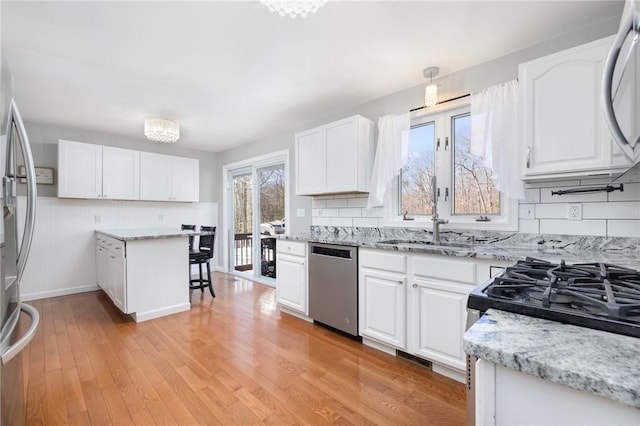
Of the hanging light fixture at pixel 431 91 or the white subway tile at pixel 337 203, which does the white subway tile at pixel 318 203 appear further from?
the hanging light fixture at pixel 431 91

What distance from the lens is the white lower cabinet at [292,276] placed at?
2.99m

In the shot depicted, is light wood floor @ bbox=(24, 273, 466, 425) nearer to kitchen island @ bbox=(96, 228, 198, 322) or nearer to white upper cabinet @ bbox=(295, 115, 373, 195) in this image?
kitchen island @ bbox=(96, 228, 198, 322)

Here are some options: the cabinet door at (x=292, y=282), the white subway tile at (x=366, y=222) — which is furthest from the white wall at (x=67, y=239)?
the white subway tile at (x=366, y=222)

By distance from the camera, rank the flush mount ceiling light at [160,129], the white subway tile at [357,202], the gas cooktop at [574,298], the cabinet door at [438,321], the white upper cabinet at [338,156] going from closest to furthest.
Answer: the gas cooktop at [574,298], the cabinet door at [438,321], the white upper cabinet at [338,156], the white subway tile at [357,202], the flush mount ceiling light at [160,129]

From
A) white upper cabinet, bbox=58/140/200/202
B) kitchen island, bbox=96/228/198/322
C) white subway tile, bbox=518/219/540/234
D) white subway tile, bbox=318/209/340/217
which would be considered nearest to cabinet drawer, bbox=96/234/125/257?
kitchen island, bbox=96/228/198/322

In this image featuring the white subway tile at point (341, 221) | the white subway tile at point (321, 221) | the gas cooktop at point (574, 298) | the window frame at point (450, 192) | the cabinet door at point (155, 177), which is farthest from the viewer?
the cabinet door at point (155, 177)

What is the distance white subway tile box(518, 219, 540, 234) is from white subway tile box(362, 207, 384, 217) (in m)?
1.23

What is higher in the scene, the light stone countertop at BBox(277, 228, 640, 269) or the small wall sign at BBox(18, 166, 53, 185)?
the small wall sign at BBox(18, 166, 53, 185)

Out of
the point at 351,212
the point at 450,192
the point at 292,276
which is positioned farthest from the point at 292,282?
the point at 450,192

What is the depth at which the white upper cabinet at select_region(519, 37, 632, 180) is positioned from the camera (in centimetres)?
167

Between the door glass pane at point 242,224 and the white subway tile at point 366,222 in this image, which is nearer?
the white subway tile at point 366,222

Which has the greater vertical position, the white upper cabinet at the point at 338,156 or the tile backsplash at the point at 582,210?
the white upper cabinet at the point at 338,156

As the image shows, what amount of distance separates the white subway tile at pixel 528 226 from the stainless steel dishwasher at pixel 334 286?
1.28 meters

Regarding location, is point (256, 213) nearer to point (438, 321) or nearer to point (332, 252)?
point (332, 252)
